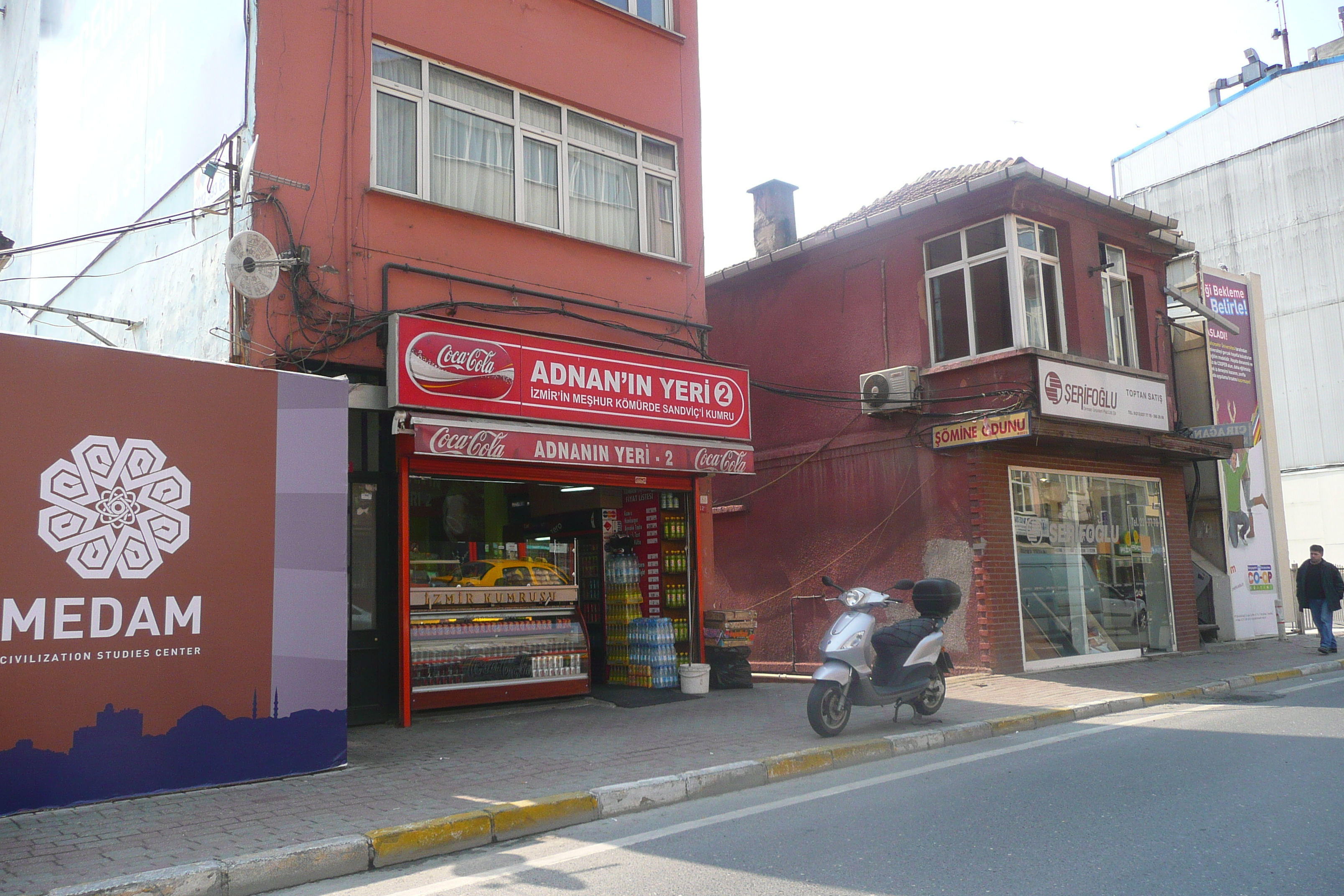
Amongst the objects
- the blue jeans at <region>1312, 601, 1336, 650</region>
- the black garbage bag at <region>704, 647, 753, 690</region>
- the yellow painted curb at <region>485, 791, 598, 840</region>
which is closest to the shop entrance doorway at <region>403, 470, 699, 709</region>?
the black garbage bag at <region>704, 647, 753, 690</region>

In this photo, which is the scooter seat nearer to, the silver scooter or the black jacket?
the silver scooter

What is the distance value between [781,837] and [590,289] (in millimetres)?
7506

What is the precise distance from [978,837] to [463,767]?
3.94 metres

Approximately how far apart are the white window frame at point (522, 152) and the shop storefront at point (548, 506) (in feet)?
5.74

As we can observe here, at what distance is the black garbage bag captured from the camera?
40.5 ft

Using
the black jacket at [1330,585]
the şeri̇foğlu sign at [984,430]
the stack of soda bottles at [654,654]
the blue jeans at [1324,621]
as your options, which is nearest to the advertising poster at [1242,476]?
the black jacket at [1330,585]

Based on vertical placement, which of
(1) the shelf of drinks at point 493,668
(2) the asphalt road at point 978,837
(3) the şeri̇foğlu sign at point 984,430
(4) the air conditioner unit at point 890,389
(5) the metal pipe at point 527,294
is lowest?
(2) the asphalt road at point 978,837

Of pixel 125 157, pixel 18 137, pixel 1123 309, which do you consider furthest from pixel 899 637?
pixel 18 137

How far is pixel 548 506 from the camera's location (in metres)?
13.4

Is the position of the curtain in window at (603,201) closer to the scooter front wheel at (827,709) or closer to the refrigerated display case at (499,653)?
the refrigerated display case at (499,653)

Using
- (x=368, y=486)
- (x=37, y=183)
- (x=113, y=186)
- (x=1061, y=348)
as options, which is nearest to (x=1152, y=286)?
(x=1061, y=348)

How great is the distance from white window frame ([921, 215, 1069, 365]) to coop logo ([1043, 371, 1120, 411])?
591 mm

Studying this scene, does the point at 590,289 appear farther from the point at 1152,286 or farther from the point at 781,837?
the point at 1152,286

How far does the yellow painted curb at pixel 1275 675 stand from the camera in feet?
42.0
